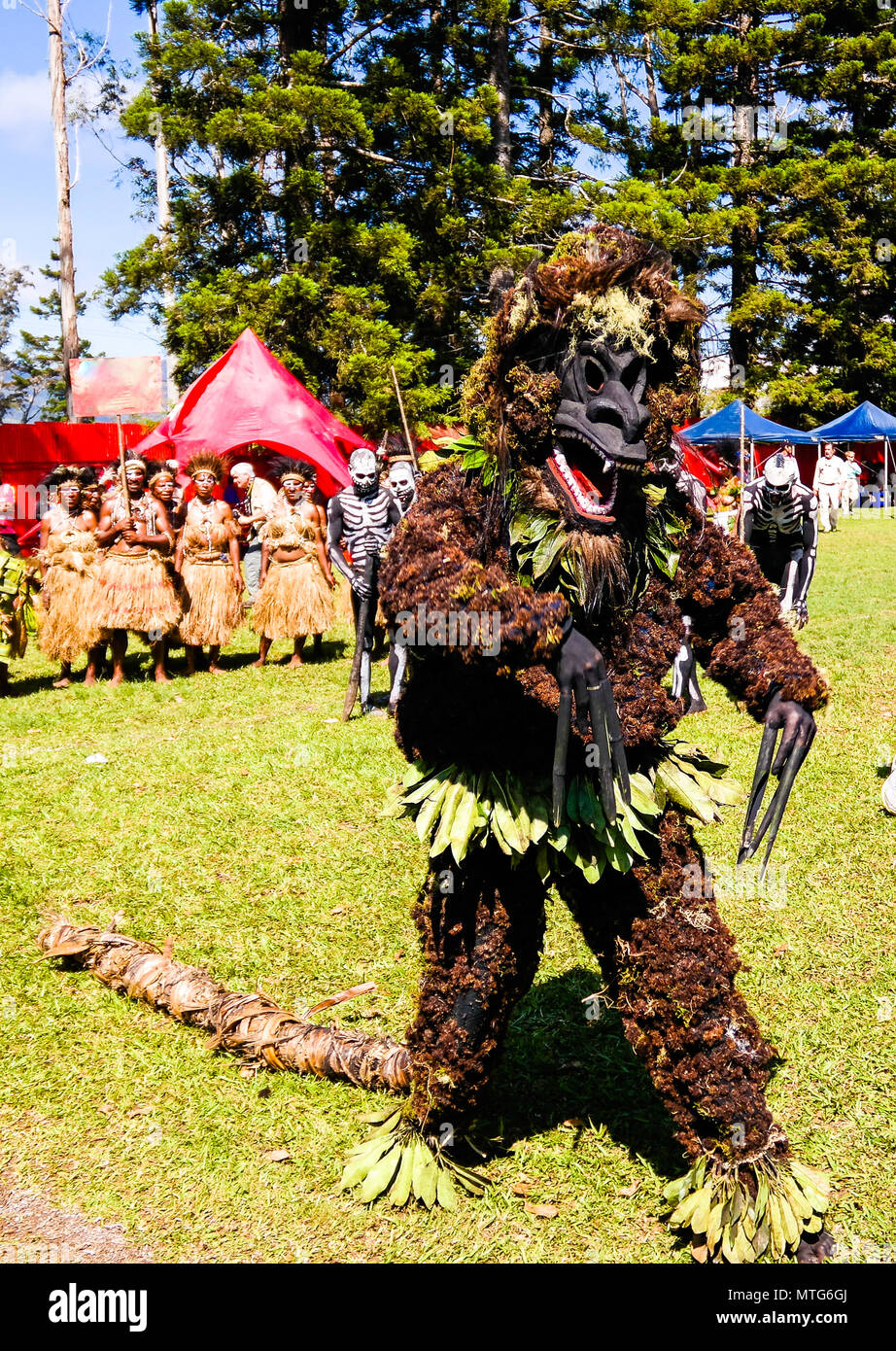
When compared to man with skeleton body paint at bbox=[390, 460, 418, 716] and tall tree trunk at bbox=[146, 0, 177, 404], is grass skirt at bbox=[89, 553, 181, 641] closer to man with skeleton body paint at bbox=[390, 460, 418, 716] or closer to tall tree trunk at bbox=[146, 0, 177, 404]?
man with skeleton body paint at bbox=[390, 460, 418, 716]

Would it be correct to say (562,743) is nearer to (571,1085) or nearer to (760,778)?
(760,778)

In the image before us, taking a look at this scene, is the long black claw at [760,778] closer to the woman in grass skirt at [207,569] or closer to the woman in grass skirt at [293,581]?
the woman in grass skirt at [293,581]

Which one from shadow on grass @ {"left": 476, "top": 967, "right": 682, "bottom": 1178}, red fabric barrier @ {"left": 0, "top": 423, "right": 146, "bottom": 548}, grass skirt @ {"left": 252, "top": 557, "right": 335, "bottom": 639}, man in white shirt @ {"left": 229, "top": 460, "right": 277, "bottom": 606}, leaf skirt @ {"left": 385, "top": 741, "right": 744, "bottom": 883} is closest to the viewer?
leaf skirt @ {"left": 385, "top": 741, "right": 744, "bottom": 883}

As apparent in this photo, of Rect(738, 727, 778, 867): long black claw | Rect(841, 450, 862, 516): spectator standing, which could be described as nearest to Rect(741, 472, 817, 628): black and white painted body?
Rect(738, 727, 778, 867): long black claw

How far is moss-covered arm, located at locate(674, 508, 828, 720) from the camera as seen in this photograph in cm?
309

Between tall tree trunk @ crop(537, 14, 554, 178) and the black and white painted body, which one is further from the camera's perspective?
tall tree trunk @ crop(537, 14, 554, 178)

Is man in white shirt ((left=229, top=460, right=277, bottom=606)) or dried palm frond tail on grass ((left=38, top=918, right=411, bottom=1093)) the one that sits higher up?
man in white shirt ((left=229, top=460, right=277, bottom=606))

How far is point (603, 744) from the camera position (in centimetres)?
267

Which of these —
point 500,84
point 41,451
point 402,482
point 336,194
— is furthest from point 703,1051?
point 500,84

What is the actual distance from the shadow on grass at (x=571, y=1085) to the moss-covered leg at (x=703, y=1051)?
671 millimetres

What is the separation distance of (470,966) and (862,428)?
30.0m

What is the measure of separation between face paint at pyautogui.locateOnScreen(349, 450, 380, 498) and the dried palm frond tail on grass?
5.41 m

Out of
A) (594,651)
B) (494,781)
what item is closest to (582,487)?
(594,651)

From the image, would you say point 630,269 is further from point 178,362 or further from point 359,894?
point 178,362
